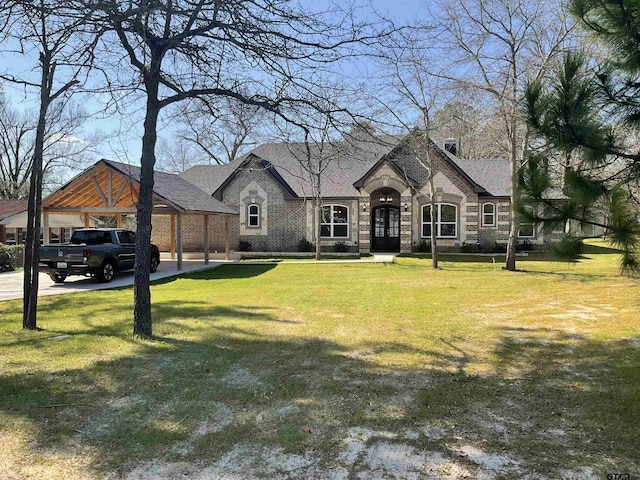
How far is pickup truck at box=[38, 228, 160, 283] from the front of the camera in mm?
14039

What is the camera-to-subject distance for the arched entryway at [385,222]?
2619cm

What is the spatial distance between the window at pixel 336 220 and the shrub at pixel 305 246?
3.82 ft

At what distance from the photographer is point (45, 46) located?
6906 millimetres

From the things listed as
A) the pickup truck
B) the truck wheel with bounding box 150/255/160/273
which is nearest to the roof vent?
the truck wheel with bounding box 150/255/160/273

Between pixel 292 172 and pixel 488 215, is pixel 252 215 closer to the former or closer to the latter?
pixel 292 172

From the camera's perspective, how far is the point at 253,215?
26109 mm

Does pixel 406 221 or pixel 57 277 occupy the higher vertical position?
pixel 406 221

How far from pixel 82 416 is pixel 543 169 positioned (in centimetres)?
498

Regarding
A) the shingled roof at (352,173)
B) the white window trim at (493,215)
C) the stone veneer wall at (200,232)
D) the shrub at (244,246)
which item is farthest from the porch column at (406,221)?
the stone veneer wall at (200,232)

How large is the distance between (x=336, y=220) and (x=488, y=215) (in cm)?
839

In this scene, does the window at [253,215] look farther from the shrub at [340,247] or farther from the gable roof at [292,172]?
the shrub at [340,247]

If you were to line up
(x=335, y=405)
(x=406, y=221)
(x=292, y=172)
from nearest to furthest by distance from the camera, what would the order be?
(x=335, y=405) → (x=406, y=221) → (x=292, y=172)

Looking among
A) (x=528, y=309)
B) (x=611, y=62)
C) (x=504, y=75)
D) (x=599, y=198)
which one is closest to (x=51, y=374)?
(x=599, y=198)

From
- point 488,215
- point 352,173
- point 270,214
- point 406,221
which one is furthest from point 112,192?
point 488,215
